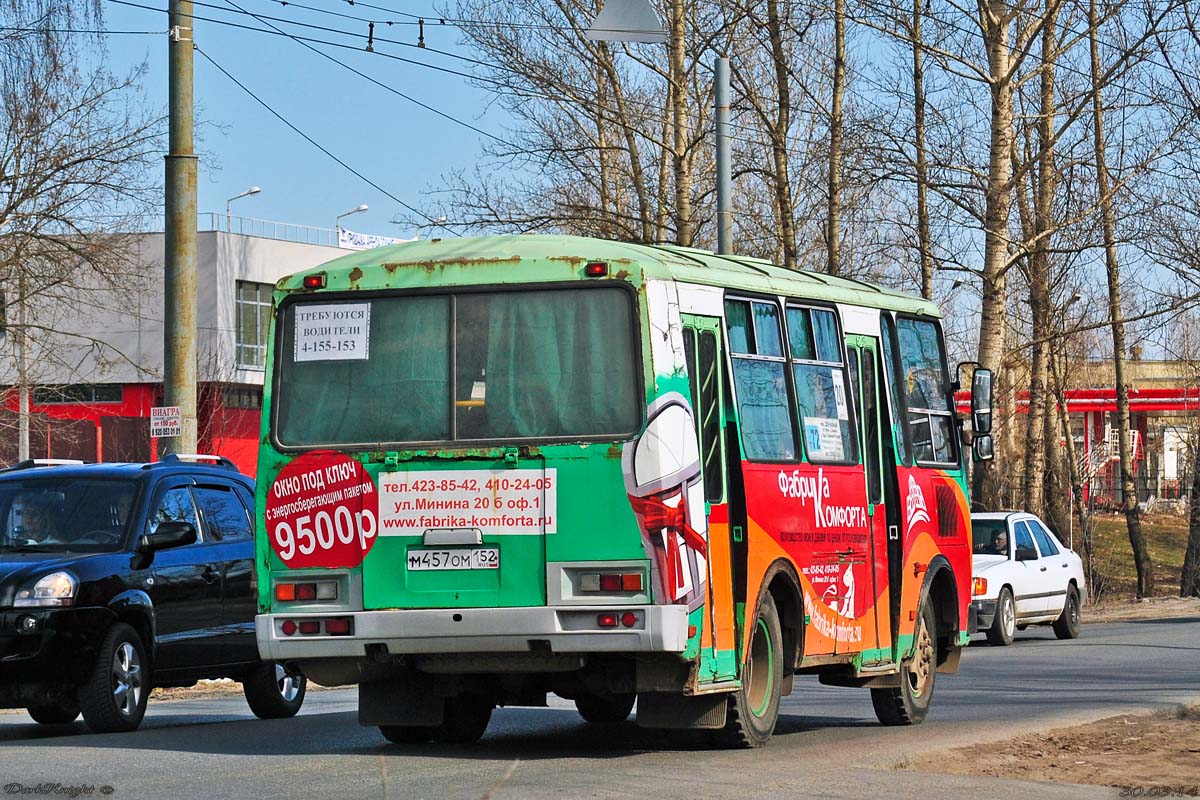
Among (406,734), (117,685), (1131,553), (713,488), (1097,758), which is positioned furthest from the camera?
(1131,553)

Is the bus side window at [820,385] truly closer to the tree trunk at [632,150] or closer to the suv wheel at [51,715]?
the suv wheel at [51,715]

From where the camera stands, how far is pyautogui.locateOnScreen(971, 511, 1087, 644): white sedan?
79.3 feet

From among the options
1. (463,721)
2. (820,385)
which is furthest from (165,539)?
(820,385)

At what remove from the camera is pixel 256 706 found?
14617 millimetres

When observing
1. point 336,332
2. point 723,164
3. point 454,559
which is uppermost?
point 723,164

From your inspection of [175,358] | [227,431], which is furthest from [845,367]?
[227,431]

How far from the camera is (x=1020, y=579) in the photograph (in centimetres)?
2473

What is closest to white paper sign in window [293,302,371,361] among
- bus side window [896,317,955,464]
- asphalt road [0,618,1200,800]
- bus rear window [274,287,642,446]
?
bus rear window [274,287,642,446]

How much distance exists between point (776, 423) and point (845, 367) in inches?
51.1

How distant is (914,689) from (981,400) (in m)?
2.20

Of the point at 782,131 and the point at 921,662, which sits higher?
the point at 782,131

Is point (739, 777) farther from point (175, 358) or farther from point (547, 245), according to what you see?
point (175, 358)

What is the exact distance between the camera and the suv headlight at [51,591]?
39.9 ft

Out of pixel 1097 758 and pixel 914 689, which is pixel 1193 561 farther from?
pixel 1097 758
